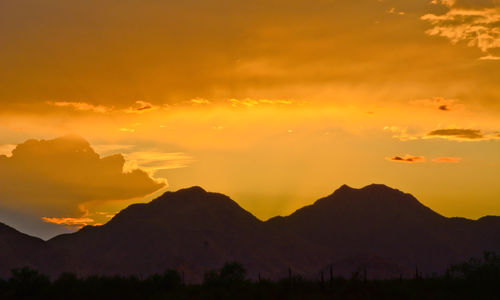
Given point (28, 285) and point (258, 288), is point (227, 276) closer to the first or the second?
point (258, 288)

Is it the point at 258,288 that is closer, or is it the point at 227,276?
the point at 258,288

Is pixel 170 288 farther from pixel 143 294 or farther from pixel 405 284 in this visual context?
pixel 405 284

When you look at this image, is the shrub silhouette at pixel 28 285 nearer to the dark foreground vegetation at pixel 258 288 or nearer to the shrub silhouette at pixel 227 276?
the dark foreground vegetation at pixel 258 288

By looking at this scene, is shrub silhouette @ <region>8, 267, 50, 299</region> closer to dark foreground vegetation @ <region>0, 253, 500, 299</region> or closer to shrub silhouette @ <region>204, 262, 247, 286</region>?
dark foreground vegetation @ <region>0, 253, 500, 299</region>

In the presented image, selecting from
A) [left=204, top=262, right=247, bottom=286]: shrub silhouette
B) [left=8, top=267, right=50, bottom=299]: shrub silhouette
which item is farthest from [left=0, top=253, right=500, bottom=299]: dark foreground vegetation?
[left=204, top=262, right=247, bottom=286]: shrub silhouette

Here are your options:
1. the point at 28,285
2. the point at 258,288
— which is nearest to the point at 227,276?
the point at 258,288

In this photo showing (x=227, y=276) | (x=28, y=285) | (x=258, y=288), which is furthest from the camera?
(x=227, y=276)

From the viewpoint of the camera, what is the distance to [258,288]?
6347 cm

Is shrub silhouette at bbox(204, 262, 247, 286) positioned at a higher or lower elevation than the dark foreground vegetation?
higher

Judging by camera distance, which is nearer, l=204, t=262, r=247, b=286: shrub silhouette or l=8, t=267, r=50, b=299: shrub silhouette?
l=8, t=267, r=50, b=299: shrub silhouette

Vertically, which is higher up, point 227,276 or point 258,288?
point 227,276

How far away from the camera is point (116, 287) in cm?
6819

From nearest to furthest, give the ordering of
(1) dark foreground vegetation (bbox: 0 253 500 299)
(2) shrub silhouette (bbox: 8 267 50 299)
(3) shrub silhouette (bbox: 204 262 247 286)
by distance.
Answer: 1. (1) dark foreground vegetation (bbox: 0 253 500 299)
2. (2) shrub silhouette (bbox: 8 267 50 299)
3. (3) shrub silhouette (bbox: 204 262 247 286)

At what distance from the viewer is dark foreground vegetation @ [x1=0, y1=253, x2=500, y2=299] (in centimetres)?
6012
